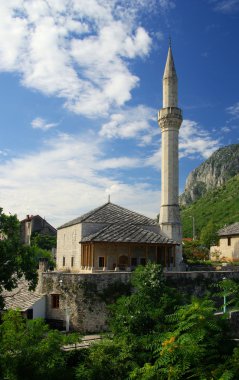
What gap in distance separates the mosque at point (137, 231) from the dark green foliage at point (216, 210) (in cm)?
3633

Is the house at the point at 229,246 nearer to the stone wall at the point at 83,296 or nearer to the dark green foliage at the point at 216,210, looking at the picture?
the stone wall at the point at 83,296

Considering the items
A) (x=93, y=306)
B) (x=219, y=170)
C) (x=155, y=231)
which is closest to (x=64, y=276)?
(x=93, y=306)

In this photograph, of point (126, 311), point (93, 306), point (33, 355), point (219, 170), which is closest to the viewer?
point (33, 355)

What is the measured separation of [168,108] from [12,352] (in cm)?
2518

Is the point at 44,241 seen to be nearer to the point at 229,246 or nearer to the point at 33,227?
the point at 33,227

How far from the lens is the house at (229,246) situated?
43000 millimetres

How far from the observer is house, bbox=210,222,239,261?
43000 mm

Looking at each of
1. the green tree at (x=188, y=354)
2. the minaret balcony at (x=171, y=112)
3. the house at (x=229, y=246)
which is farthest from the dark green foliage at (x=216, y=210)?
the green tree at (x=188, y=354)

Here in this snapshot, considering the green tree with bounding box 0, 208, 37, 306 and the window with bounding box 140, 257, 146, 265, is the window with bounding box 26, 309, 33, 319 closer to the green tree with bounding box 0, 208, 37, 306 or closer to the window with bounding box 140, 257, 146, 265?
the green tree with bounding box 0, 208, 37, 306

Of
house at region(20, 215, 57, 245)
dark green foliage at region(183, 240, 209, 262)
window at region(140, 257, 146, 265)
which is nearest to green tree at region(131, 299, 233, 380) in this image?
window at region(140, 257, 146, 265)

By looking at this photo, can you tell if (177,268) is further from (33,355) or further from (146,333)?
(33,355)

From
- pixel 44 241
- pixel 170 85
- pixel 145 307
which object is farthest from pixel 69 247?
pixel 44 241

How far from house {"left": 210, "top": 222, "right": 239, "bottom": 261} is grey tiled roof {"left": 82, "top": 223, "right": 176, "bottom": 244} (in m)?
13.4

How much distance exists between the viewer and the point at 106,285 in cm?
2250
